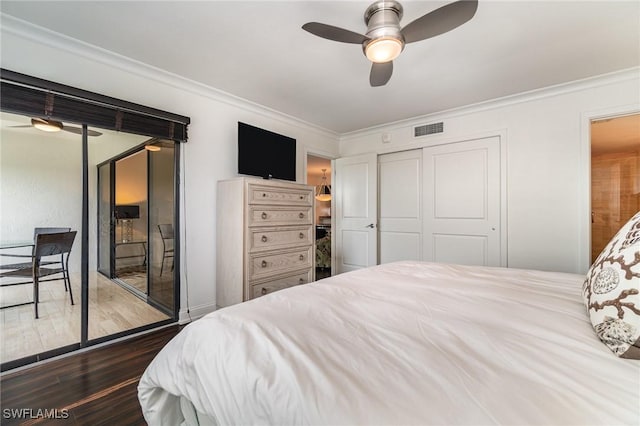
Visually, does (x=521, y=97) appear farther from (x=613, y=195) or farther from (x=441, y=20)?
(x=613, y=195)

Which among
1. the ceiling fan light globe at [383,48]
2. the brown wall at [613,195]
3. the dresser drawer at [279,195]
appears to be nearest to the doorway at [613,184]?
the brown wall at [613,195]

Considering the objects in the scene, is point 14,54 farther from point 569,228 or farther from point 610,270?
point 569,228

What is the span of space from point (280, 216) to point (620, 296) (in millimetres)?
2485

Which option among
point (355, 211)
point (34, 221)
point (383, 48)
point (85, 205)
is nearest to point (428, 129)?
→ point (355, 211)

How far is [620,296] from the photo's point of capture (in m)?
0.76

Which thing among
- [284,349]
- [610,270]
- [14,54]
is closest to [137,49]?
[14,54]

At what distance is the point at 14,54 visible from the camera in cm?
185

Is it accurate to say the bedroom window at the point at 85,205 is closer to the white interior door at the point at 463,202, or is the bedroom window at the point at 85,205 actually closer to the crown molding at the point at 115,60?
the crown molding at the point at 115,60

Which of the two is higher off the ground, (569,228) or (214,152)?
(214,152)

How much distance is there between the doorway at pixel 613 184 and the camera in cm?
402

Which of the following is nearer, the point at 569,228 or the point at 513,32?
the point at 513,32

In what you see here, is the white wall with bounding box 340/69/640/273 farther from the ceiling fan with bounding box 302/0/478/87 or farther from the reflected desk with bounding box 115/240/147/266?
the reflected desk with bounding box 115/240/147/266

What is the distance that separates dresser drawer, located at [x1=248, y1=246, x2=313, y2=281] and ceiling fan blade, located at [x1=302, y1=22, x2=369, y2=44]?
1.92m

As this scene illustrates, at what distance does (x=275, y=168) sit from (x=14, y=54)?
2211mm
